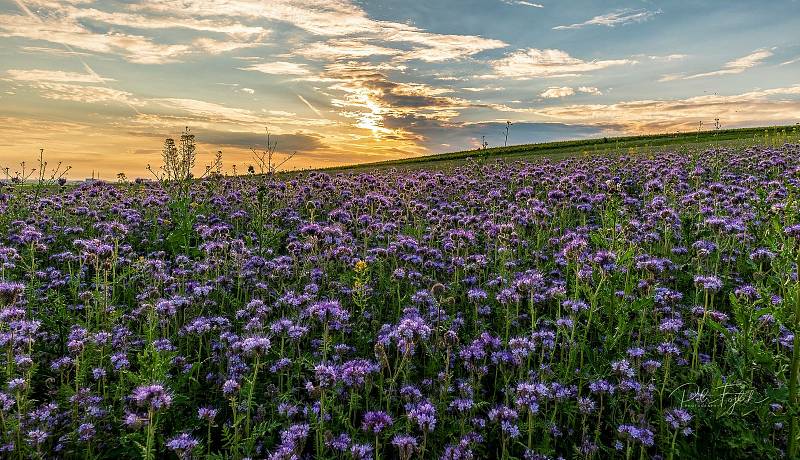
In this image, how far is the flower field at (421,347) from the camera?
13.6ft

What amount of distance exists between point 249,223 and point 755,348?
33.0ft

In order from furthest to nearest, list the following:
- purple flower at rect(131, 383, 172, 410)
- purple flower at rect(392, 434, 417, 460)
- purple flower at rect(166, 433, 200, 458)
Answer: purple flower at rect(166, 433, 200, 458) → purple flower at rect(392, 434, 417, 460) → purple flower at rect(131, 383, 172, 410)

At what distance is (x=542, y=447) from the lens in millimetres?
4141

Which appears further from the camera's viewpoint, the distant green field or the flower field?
the distant green field

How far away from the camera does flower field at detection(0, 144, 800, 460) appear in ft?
13.6

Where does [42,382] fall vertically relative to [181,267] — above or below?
below

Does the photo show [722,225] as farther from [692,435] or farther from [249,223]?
[249,223]

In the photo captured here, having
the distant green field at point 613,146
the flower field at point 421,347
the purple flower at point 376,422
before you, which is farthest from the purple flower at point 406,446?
the distant green field at point 613,146

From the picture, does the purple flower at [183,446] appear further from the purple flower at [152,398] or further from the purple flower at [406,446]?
the purple flower at [406,446]

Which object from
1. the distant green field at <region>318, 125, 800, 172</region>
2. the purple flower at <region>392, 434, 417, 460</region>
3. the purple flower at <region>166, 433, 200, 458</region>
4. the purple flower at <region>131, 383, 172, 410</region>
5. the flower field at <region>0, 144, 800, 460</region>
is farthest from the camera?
the distant green field at <region>318, 125, 800, 172</region>

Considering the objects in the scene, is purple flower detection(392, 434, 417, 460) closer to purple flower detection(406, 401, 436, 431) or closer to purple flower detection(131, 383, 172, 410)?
purple flower detection(406, 401, 436, 431)

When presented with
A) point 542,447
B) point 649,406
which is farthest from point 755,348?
point 542,447

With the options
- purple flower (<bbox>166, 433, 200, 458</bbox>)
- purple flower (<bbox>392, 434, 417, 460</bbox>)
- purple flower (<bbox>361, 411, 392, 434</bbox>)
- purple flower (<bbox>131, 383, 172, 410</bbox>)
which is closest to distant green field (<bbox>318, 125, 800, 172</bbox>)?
purple flower (<bbox>361, 411, 392, 434</bbox>)

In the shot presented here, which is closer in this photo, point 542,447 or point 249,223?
point 542,447
